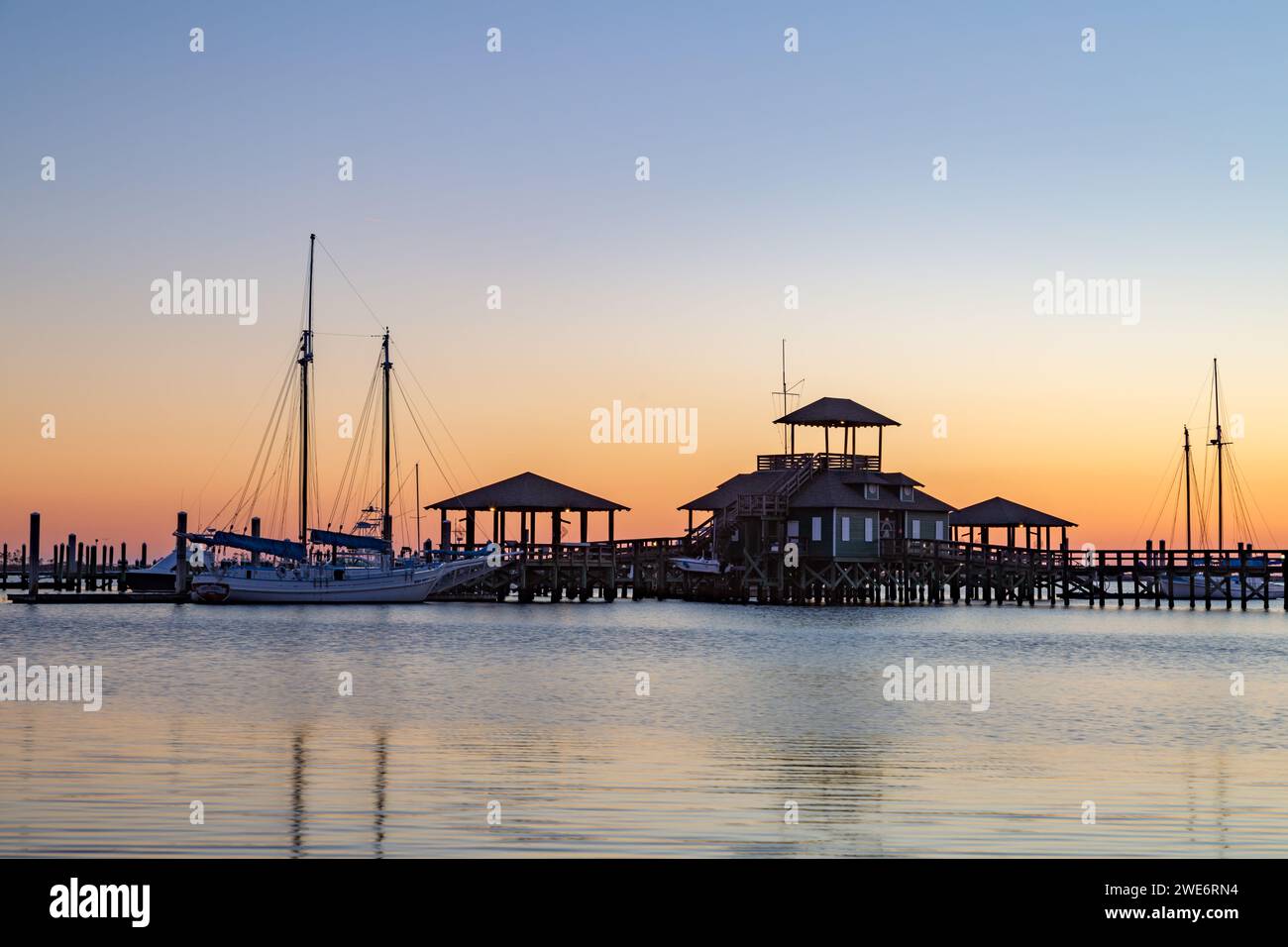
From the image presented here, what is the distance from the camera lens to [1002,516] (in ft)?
306

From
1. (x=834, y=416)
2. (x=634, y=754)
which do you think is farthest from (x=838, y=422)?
(x=634, y=754)

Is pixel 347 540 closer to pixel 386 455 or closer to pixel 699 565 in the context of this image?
pixel 386 455

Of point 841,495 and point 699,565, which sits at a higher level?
point 841,495

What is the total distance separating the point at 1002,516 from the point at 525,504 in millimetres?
33743

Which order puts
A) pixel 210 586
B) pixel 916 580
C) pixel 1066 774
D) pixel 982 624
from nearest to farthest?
pixel 1066 774 → pixel 982 624 → pixel 210 586 → pixel 916 580

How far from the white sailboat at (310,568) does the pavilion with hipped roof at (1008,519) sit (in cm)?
3679

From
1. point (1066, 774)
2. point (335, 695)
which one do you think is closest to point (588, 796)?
point (1066, 774)

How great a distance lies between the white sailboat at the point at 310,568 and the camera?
250 ft

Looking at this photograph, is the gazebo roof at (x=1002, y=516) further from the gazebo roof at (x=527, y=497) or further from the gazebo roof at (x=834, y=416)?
the gazebo roof at (x=527, y=497)

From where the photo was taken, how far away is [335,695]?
30250 mm
